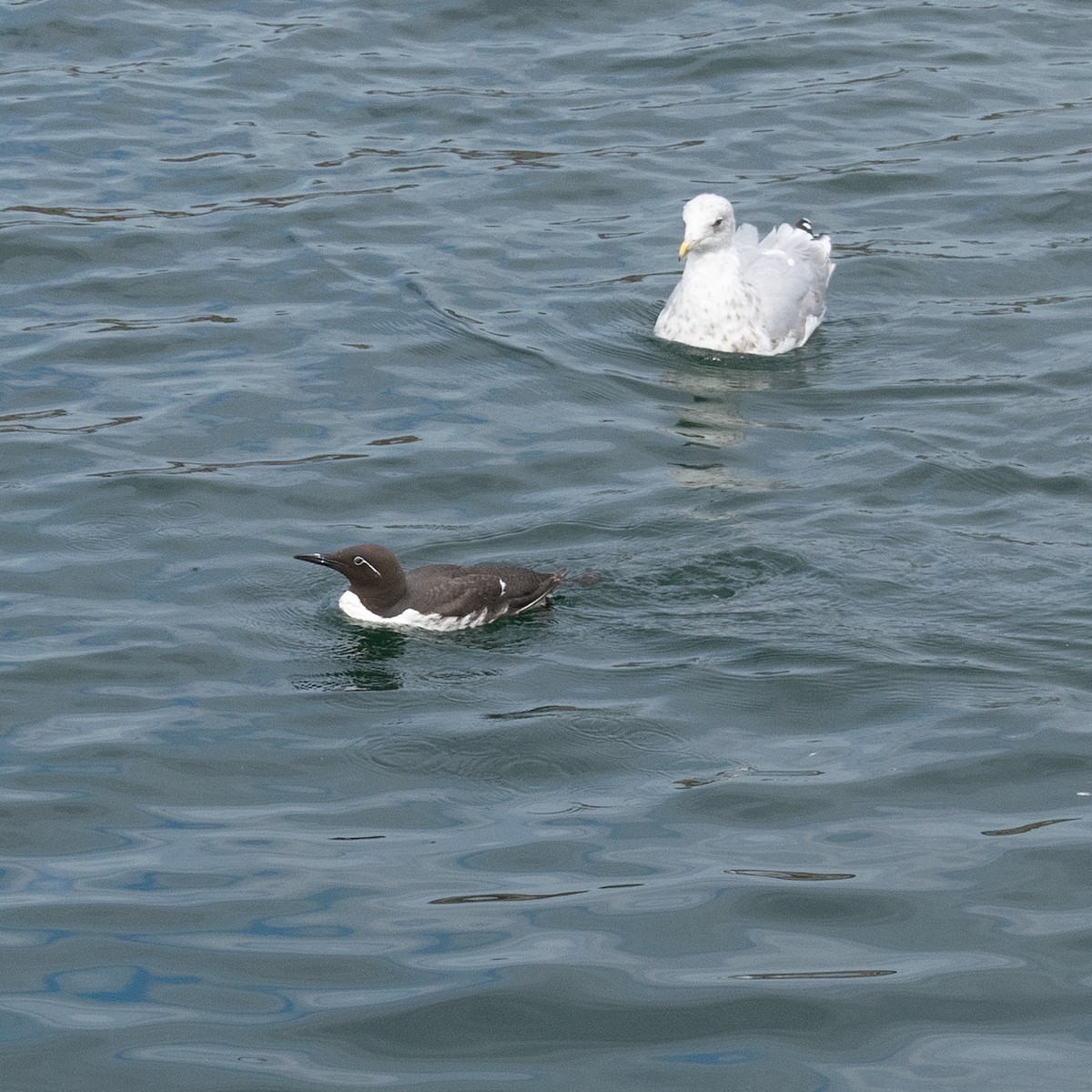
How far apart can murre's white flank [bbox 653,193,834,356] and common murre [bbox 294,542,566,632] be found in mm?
4512

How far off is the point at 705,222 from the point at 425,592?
5204 mm

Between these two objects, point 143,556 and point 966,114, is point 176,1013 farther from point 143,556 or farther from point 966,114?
point 966,114

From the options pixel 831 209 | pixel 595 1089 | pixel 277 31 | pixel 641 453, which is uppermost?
pixel 277 31

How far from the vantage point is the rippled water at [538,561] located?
23.1 ft

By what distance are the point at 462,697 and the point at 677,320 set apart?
18.6 ft

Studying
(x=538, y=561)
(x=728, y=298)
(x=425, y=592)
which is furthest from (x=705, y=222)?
(x=425, y=592)

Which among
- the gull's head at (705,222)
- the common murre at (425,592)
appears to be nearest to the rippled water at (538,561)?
the common murre at (425,592)

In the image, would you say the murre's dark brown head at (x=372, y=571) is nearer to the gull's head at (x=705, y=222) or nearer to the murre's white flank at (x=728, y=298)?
the murre's white flank at (x=728, y=298)

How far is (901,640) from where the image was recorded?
9805 millimetres

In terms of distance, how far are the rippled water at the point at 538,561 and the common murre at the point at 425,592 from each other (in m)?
0.17

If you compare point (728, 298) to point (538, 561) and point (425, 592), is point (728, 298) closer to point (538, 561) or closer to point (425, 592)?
point (538, 561)

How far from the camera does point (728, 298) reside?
47.3ft

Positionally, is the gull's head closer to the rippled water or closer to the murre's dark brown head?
the rippled water

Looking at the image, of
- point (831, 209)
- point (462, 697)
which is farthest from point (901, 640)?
point (831, 209)
